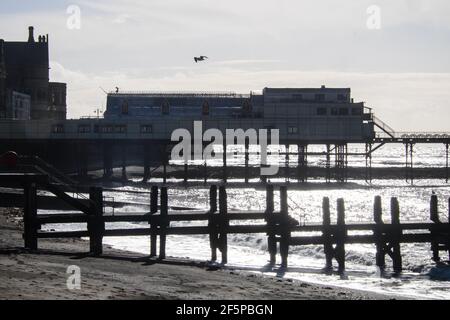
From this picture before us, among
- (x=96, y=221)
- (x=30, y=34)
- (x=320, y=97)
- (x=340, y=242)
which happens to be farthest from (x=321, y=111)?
(x=96, y=221)

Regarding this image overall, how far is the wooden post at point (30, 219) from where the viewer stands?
28.0m

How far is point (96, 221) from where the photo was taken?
95.5 feet

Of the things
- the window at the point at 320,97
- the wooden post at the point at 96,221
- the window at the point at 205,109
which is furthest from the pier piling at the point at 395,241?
the window at the point at 320,97

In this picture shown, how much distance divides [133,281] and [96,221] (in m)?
8.11

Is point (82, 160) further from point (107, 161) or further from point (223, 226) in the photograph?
point (223, 226)

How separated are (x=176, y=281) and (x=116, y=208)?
93.6 ft

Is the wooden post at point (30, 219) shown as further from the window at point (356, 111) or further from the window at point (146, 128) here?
the window at point (356, 111)

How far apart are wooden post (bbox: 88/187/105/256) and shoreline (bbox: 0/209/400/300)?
0.69 m

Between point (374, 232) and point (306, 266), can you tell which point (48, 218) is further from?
point (374, 232)

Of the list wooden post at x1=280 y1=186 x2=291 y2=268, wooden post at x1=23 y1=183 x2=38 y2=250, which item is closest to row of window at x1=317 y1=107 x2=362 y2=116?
wooden post at x1=280 y1=186 x2=291 y2=268

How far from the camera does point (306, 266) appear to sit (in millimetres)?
30766

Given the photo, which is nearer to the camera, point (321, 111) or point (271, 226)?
point (271, 226)

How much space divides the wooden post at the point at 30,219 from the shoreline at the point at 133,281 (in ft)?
1.94

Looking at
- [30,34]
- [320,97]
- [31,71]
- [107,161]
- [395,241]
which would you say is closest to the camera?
[395,241]
